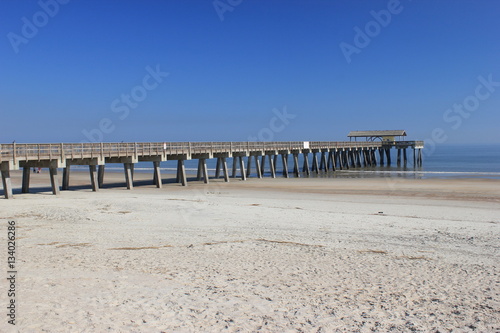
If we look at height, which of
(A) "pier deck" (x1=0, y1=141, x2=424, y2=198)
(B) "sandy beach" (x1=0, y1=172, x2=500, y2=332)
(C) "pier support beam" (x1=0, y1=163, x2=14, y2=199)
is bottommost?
(B) "sandy beach" (x1=0, y1=172, x2=500, y2=332)

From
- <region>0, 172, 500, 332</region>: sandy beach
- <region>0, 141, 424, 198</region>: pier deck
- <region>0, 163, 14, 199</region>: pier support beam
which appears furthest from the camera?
<region>0, 141, 424, 198</region>: pier deck

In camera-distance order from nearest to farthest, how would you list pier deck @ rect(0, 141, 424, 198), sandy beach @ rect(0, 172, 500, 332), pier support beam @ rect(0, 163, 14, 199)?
sandy beach @ rect(0, 172, 500, 332)
pier support beam @ rect(0, 163, 14, 199)
pier deck @ rect(0, 141, 424, 198)

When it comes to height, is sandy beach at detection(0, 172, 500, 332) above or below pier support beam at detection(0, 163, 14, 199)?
below

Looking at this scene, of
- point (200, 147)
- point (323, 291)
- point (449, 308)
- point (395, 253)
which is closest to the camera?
point (449, 308)

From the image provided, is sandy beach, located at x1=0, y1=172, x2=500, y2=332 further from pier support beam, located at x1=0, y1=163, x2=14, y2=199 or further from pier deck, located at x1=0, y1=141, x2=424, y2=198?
pier deck, located at x1=0, y1=141, x2=424, y2=198

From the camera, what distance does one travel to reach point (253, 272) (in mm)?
8133

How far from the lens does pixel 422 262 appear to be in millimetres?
8758

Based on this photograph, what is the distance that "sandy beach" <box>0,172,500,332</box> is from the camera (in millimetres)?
5957

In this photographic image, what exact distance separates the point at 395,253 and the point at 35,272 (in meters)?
7.02

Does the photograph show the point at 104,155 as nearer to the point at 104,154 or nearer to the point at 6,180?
the point at 104,154

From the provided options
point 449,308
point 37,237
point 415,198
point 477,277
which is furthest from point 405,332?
point 415,198

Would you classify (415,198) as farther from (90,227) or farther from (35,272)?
(35,272)

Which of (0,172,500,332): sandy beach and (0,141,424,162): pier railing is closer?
(0,172,500,332): sandy beach

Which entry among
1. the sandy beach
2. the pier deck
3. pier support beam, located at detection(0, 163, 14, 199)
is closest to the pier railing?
the pier deck
